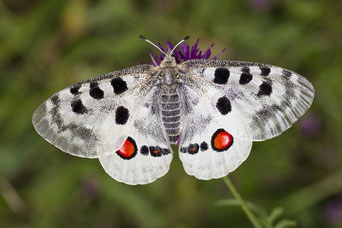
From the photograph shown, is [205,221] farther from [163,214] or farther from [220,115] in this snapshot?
[220,115]

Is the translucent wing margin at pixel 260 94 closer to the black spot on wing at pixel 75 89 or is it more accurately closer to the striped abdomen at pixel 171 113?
the striped abdomen at pixel 171 113

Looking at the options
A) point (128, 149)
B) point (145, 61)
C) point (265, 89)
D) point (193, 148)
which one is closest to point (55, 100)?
point (128, 149)

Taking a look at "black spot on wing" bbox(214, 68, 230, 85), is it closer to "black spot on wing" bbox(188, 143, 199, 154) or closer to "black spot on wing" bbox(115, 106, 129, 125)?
"black spot on wing" bbox(188, 143, 199, 154)

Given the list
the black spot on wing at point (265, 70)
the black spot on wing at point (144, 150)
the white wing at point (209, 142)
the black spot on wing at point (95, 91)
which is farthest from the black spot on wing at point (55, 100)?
the black spot on wing at point (265, 70)

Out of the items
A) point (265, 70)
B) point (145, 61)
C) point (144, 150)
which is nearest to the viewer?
point (265, 70)

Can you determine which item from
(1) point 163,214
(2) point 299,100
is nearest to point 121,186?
(1) point 163,214

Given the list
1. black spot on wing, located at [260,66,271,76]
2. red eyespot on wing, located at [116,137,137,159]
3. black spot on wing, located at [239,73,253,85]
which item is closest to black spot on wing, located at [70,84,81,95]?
red eyespot on wing, located at [116,137,137,159]

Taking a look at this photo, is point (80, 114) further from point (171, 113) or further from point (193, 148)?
point (193, 148)
